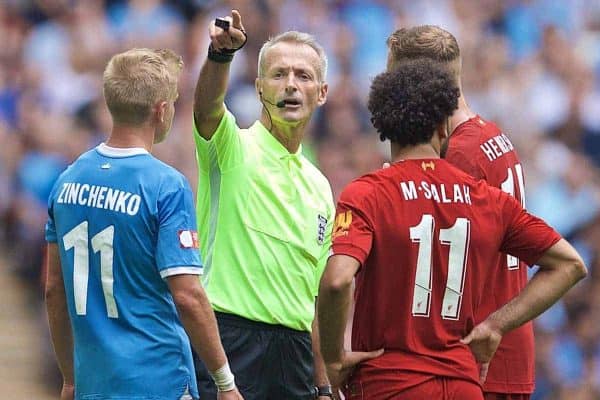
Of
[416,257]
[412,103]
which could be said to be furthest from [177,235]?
[412,103]

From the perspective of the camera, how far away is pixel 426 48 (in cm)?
512

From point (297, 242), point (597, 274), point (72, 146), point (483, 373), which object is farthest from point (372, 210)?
point (597, 274)

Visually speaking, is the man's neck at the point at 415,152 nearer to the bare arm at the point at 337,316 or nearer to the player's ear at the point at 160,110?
the bare arm at the point at 337,316

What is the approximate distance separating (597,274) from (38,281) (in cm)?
432

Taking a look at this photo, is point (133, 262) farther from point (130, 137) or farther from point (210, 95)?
point (210, 95)

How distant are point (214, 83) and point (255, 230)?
0.68 meters

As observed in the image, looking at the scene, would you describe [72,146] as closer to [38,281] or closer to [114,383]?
[38,281]

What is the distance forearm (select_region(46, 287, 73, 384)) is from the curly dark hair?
138cm

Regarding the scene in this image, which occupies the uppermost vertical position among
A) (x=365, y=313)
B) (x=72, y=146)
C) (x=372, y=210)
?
(x=72, y=146)

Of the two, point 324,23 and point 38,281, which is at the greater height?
point 324,23

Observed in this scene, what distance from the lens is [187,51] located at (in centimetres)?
962

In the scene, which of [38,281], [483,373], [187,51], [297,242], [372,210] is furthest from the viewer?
[187,51]

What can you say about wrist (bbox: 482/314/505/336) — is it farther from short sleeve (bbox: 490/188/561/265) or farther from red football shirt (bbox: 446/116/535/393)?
red football shirt (bbox: 446/116/535/393)

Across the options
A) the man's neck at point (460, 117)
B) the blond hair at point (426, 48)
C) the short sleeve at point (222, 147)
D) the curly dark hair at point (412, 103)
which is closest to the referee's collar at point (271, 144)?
the short sleeve at point (222, 147)
